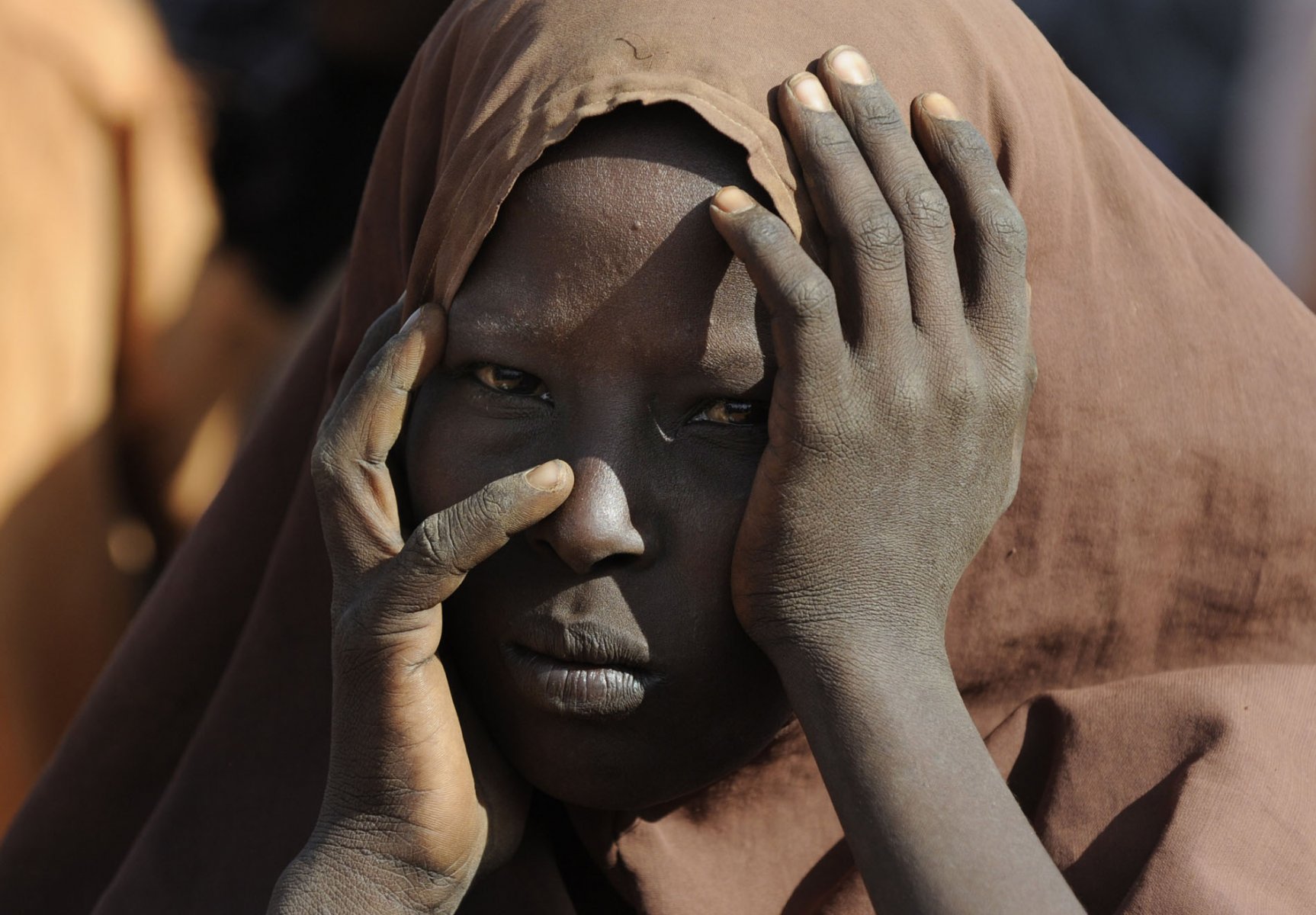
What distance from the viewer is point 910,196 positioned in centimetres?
143

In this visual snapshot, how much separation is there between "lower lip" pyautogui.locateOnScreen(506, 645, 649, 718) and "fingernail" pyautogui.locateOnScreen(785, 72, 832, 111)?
570mm

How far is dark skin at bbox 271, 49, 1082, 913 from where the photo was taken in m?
1.40

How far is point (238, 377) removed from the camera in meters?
3.89

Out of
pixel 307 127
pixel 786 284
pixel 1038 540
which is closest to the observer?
pixel 786 284

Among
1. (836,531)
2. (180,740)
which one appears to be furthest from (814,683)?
(180,740)

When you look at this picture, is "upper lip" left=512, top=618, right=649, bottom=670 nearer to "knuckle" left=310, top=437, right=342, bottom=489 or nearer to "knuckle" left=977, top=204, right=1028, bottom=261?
"knuckle" left=310, top=437, right=342, bottom=489

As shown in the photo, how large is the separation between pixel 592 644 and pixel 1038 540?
590 mm

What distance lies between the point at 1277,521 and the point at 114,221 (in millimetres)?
2712

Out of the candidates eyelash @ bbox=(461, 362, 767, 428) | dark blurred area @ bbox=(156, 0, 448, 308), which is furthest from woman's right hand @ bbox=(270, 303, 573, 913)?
dark blurred area @ bbox=(156, 0, 448, 308)

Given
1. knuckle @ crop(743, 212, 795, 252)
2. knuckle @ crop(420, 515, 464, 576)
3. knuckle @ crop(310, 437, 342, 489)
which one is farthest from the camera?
knuckle @ crop(310, 437, 342, 489)

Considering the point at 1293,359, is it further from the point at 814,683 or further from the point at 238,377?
the point at 238,377

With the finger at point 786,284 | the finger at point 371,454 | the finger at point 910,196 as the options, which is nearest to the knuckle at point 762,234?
the finger at point 786,284

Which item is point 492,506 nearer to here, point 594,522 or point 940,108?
point 594,522

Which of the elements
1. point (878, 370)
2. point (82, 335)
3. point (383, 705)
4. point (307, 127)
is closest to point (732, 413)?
point (878, 370)
